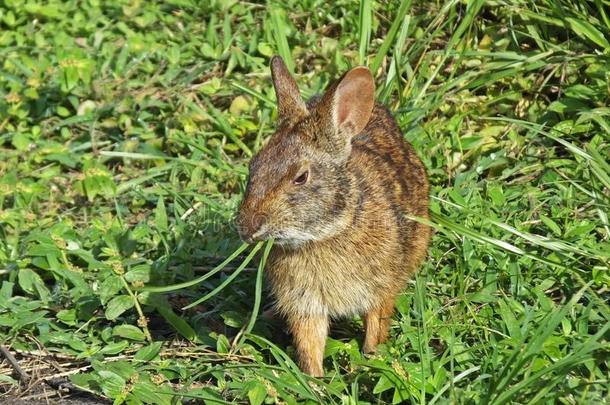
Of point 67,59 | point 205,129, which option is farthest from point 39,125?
point 205,129

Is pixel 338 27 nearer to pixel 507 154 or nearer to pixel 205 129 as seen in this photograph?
pixel 205 129

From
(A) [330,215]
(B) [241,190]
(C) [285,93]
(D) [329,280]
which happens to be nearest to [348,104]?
(C) [285,93]

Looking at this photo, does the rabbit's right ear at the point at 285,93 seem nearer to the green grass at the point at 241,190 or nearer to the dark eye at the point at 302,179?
the dark eye at the point at 302,179

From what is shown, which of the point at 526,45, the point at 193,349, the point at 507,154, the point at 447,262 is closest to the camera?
the point at 193,349

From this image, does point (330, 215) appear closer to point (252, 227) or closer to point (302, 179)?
point (302, 179)

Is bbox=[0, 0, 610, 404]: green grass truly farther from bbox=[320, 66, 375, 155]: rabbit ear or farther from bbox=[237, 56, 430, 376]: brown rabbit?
bbox=[320, 66, 375, 155]: rabbit ear

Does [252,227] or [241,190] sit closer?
[252,227]

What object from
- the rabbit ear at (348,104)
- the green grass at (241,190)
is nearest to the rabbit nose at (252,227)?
the green grass at (241,190)
